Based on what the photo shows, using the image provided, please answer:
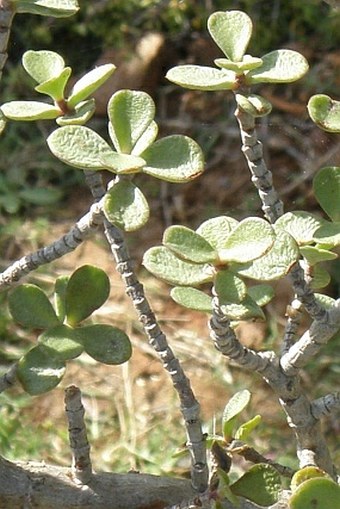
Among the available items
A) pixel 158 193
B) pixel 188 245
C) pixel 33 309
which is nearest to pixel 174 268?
pixel 188 245

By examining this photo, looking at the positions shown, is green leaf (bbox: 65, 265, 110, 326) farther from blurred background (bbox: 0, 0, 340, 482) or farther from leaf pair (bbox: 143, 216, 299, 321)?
blurred background (bbox: 0, 0, 340, 482)

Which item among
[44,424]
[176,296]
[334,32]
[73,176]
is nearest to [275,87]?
[334,32]

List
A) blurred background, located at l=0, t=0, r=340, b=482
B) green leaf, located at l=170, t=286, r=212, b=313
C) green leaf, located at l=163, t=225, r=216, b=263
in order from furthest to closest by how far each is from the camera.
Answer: blurred background, located at l=0, t=0, r=340, b=482 → green leaf, located at l=170, t=286, r=212, b=313 → green leaf, located at l=163, t=225, r=216, b=263

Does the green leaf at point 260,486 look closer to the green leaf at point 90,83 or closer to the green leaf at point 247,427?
the green leaf at point 247,427

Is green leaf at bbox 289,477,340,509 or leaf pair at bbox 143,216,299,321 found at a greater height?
leaf pair at bbox 143,216,299,321

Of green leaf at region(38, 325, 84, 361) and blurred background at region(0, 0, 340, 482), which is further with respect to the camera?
blurred background at region(0, 0, 340, 482)

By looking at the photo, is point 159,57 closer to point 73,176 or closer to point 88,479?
point 73,176

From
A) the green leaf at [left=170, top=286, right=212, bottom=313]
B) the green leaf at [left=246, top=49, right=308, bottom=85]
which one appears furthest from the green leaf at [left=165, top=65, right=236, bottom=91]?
the green leaf at [left=170, top=286, right=212, bottom=313]

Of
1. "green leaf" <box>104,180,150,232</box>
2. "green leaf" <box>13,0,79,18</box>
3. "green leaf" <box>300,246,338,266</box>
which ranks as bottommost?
"green leaf" <box>300,246,338,266</box>
